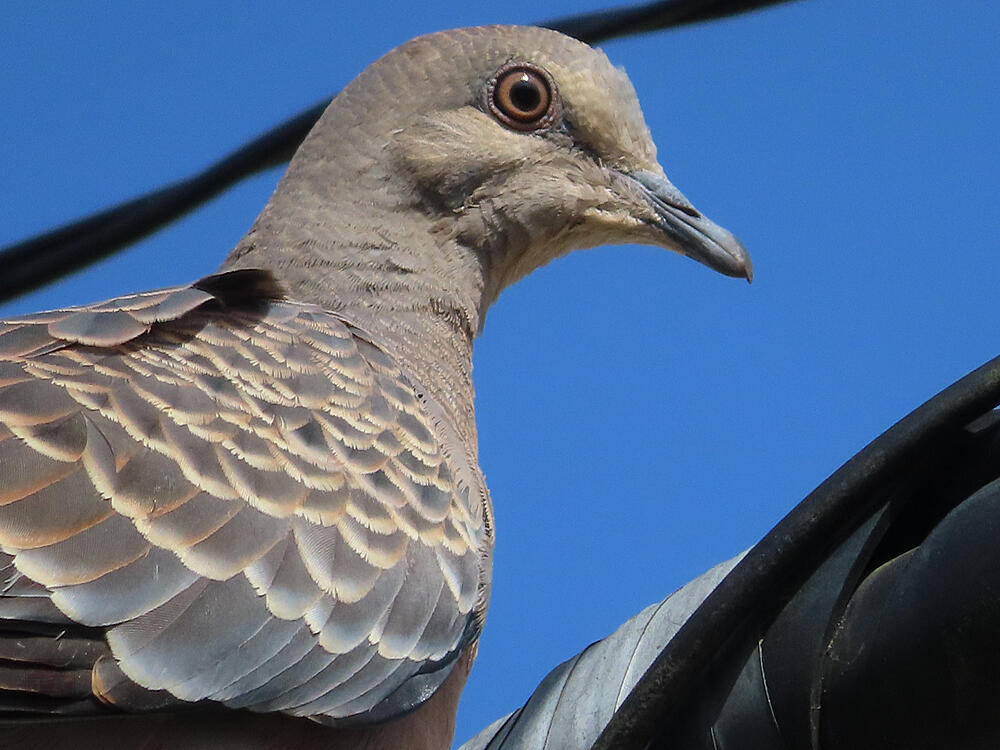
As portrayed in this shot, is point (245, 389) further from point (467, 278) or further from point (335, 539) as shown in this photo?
point (467, 278)

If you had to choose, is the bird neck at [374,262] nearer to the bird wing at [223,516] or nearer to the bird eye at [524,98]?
the bird eye at [524,98]

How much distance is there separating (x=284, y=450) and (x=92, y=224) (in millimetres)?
2087

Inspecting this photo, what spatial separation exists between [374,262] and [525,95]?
581mm

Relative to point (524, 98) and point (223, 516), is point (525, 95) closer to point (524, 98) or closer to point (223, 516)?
point (524, 98)

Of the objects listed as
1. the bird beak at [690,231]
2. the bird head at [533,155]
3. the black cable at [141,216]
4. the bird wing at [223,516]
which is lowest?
the bird wing at [223,516]

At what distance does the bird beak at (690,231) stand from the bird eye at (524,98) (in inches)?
10.7

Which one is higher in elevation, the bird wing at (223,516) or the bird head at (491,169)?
the bird head at (491,169)

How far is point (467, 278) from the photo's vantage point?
3467mm

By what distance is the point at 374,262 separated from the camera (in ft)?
11.2

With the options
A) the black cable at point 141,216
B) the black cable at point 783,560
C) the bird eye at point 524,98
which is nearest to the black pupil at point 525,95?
the bird eye at point 524,98

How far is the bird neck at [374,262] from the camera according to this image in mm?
3316

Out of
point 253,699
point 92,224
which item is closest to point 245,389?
point 253,699

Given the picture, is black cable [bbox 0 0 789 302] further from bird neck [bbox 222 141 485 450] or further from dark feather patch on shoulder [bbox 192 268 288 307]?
dark feather patch on shoulder [bbox 192 268 288 307]

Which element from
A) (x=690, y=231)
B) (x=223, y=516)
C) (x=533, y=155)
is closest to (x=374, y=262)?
(x=533, y=155)
